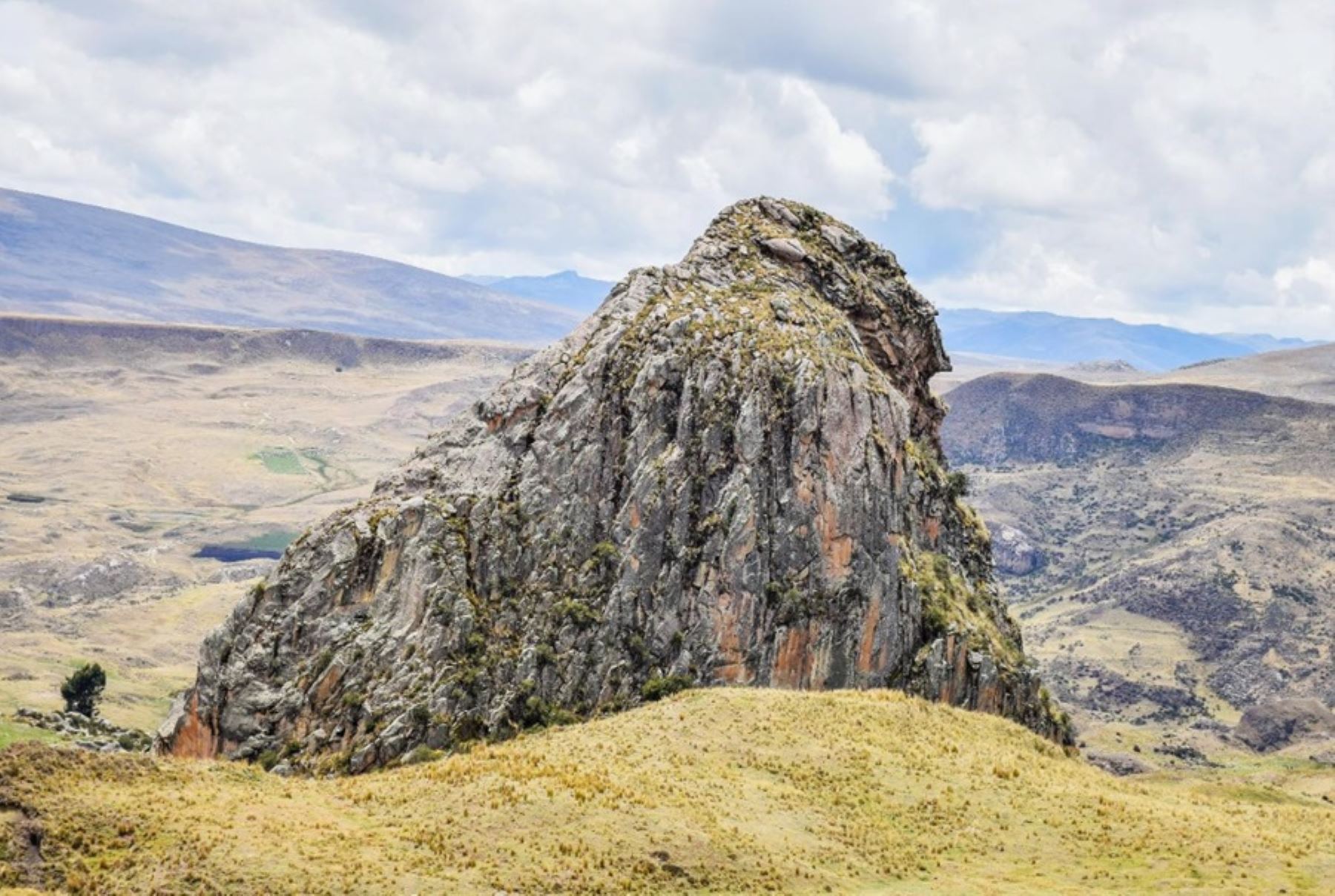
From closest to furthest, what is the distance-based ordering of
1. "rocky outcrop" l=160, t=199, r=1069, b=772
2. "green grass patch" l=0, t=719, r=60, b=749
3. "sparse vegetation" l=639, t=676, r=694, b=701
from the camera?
1. "rocky outcrop" l=160, t=199, r=1069, b=772
2. "sparse vegetation" l=639, t=676, r=694, b=701
3. "green grass patch" l=0, t=719, r=60, b=749

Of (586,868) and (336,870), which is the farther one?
(586,868)

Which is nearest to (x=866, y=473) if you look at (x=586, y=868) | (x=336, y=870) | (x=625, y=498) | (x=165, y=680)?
(x=625, y=498)

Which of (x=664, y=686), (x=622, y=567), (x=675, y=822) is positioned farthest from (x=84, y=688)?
(x=675, y=822)

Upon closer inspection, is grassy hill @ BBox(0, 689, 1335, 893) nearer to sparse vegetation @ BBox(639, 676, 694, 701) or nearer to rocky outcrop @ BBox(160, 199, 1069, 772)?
sparse vegetation @ BBox(639, 676, 694, 701)

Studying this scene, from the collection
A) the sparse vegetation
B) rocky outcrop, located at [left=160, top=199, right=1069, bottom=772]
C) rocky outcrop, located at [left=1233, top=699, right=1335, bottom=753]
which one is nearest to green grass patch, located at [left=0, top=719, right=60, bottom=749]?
rocky outcrop, located at [left=160, top=199, right=1069, bottom=772]

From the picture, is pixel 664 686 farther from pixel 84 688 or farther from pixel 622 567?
pixel 84 688

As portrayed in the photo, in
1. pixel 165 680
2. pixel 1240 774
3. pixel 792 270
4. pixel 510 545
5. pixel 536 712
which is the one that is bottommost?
pixel 165 680

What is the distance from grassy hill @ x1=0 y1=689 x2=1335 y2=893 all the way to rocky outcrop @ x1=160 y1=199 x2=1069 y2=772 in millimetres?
10089

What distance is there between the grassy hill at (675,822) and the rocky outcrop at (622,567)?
1009 cm

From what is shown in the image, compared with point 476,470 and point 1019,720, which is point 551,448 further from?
point 1019,720

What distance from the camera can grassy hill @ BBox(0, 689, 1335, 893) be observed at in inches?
1535

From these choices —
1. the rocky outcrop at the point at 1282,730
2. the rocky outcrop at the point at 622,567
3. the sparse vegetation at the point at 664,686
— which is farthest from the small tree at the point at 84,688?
the rocky outcrop at the point at 1282,730

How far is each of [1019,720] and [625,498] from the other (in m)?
33.2

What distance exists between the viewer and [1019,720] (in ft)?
271
